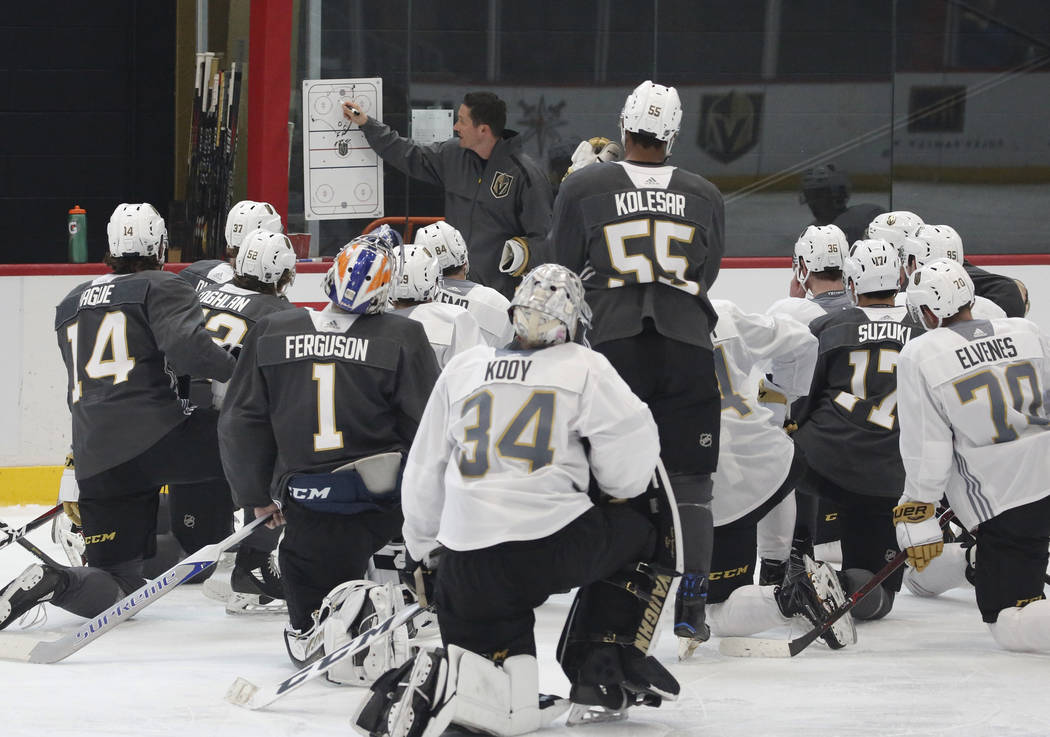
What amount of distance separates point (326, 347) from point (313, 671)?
0.84 metres

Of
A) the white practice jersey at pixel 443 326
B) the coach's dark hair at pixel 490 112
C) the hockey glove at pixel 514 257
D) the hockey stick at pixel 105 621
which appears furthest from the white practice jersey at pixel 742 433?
the coach's dark hair at pixel 490 112

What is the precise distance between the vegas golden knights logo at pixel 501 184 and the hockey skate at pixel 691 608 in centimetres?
257

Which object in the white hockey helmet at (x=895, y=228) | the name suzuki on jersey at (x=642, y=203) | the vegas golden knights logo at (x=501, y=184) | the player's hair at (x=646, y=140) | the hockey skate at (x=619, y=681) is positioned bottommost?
the hockey skate at (x=619, y=681)

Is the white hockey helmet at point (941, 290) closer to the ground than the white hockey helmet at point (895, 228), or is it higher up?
closer to the ground

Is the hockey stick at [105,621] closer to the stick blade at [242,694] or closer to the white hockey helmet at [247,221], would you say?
the stick blade at [242,694]

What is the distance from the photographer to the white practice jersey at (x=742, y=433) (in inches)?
175

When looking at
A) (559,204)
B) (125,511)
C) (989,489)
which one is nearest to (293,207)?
(125,511)

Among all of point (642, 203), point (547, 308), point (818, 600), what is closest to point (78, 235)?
point (642, 203)

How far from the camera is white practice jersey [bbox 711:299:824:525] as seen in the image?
4449 mm

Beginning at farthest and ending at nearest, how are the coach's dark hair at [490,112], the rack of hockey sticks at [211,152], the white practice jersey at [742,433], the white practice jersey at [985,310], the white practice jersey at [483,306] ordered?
the rack of hockey sticks at [211,152]
the coach's dark hair at [490,112]
the white practice jersey at [483,306]
the white practice jersey at [985,310]
the white practice jersey at [742,433]

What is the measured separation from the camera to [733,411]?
4.48 metres

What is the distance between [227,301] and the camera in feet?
16.2

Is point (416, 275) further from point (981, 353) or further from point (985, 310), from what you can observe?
→ point (985, 310)

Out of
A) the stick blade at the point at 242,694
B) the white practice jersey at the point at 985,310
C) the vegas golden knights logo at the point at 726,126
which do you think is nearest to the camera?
the stick blade at the point at 242,694
